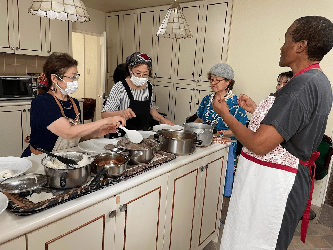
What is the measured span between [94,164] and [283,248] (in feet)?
3.82

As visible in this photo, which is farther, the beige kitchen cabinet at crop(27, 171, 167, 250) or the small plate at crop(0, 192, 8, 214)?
the beige kitchen cabinet at crop(27, 171, 167, 250)

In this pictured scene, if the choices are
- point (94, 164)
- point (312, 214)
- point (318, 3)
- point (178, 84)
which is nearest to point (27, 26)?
point (178, 84)

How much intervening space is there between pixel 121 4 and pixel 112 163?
453cm

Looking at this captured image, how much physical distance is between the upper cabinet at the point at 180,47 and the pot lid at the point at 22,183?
3.65m

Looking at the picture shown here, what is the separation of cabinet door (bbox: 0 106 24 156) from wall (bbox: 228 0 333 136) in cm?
353

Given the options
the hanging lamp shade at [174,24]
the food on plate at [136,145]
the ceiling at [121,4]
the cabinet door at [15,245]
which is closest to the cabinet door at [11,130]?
the ceiling at [121,4]

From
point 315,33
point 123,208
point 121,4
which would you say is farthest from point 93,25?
point 315,33

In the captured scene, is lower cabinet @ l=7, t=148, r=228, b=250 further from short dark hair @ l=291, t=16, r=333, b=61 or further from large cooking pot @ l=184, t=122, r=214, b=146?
short dark hair @ l=291, t=16, r=333, b=61

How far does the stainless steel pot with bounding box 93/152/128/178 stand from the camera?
1.33 metres

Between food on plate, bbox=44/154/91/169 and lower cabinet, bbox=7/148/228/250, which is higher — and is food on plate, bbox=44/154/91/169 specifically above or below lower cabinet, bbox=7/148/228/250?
above

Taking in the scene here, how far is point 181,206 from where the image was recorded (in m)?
1.88

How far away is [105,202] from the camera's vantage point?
1.26 metres

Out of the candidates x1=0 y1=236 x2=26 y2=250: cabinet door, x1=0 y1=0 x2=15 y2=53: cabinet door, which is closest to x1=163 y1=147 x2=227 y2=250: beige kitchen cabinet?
x1=0 y1=236 x2=26 y2=250: cabinet door

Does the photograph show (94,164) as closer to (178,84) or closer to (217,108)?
(217,108)
